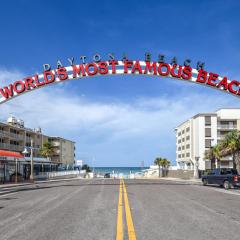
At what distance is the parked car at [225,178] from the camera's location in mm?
35406

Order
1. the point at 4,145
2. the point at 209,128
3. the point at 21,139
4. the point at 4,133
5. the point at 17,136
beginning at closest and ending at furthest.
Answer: the point at 4,145 < the point at 4,133 < the point at 17,136 < the point at 21,139 < the point at 209,128

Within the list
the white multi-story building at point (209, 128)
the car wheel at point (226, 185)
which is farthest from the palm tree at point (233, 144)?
the white multi-story building at point (209, 128)

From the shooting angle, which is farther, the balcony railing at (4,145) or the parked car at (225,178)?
the balcony railing at (4,145)

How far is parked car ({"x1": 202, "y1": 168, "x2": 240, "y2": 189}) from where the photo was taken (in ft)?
116

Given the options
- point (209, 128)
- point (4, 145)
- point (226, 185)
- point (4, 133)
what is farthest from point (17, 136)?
point (226, 185)

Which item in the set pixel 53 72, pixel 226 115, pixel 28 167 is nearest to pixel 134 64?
pixel 53 72

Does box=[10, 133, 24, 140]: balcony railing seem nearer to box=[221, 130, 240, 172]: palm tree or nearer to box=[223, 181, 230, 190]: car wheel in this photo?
box=[221, 130, 240, 172]: palm tree

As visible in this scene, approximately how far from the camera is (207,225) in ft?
39.7

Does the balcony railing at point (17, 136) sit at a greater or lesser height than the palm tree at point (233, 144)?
greater

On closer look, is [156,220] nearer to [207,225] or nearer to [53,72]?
[207,225]

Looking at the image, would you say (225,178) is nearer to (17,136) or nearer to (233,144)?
(233,144)

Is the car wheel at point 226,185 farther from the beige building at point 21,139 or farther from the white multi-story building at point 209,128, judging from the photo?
the white multi-story building at point 209,128

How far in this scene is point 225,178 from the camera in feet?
121

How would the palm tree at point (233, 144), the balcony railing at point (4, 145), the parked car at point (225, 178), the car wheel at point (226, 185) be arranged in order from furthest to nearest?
1. the balcony railing at point (4, 145)
2. the palm tree at point (233, 144)
3. the car wheel at point (226, 185)
4. the parked car at point (225, 178)
